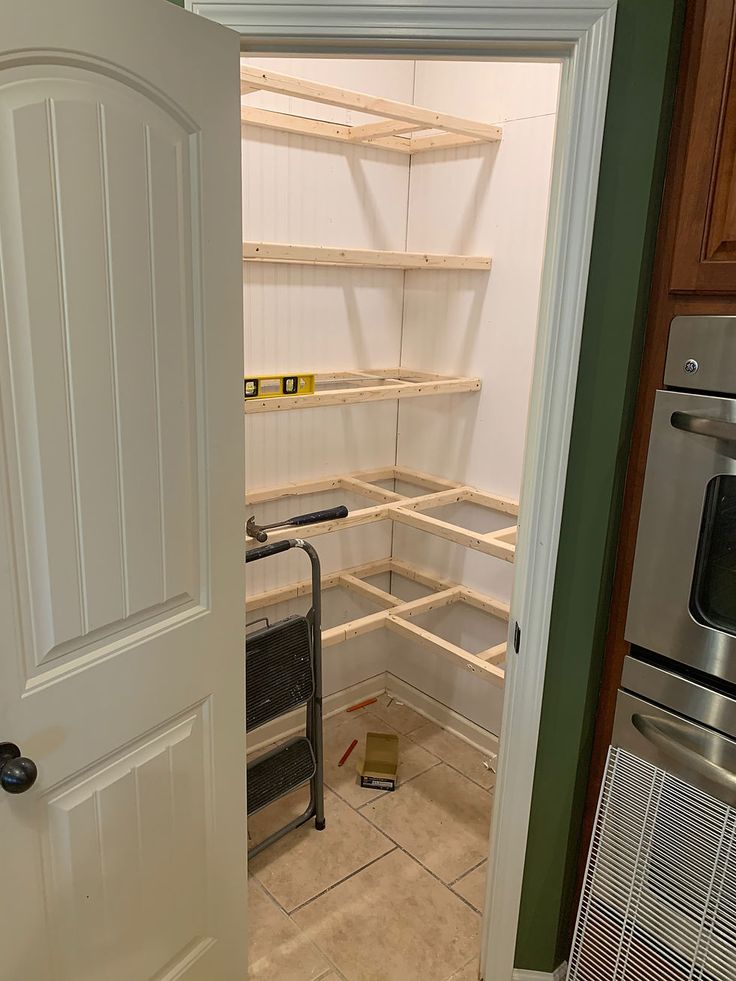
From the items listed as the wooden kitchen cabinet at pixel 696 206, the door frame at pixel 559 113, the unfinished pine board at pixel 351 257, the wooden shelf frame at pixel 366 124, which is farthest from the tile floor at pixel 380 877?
the wooden shelf frame at pixel 366 124

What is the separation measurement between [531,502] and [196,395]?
0.72 meters

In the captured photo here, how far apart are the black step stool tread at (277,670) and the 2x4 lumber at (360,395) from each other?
63 cm

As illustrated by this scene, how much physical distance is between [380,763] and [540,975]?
93cm

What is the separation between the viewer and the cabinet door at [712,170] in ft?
4.13

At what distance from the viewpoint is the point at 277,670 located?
7.11 feet

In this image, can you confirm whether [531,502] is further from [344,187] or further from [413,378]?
[344,187]

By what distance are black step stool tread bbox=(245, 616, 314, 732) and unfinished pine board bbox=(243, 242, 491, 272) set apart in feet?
3.42

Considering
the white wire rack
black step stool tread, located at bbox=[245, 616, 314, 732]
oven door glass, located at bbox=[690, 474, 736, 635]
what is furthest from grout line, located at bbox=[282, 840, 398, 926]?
oven door glass, located at bbox=[690, 474, 736, 635]

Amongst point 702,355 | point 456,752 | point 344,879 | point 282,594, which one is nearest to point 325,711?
point 456,752

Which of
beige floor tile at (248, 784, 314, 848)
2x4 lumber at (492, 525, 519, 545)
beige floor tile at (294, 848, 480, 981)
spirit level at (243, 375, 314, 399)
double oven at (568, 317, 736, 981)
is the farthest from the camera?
2x4 lumber at (492, 525, 519, 545)

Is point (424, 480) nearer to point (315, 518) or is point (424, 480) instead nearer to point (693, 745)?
point (315, 518)

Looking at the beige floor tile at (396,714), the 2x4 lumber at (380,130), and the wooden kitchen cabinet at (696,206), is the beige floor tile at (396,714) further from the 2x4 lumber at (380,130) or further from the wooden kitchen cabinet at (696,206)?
the 2x4 lumber at (380,130)

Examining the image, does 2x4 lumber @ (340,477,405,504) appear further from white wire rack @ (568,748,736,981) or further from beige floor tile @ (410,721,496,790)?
white wire rack @ (568,748,736,981)

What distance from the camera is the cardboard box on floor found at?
2.59m
